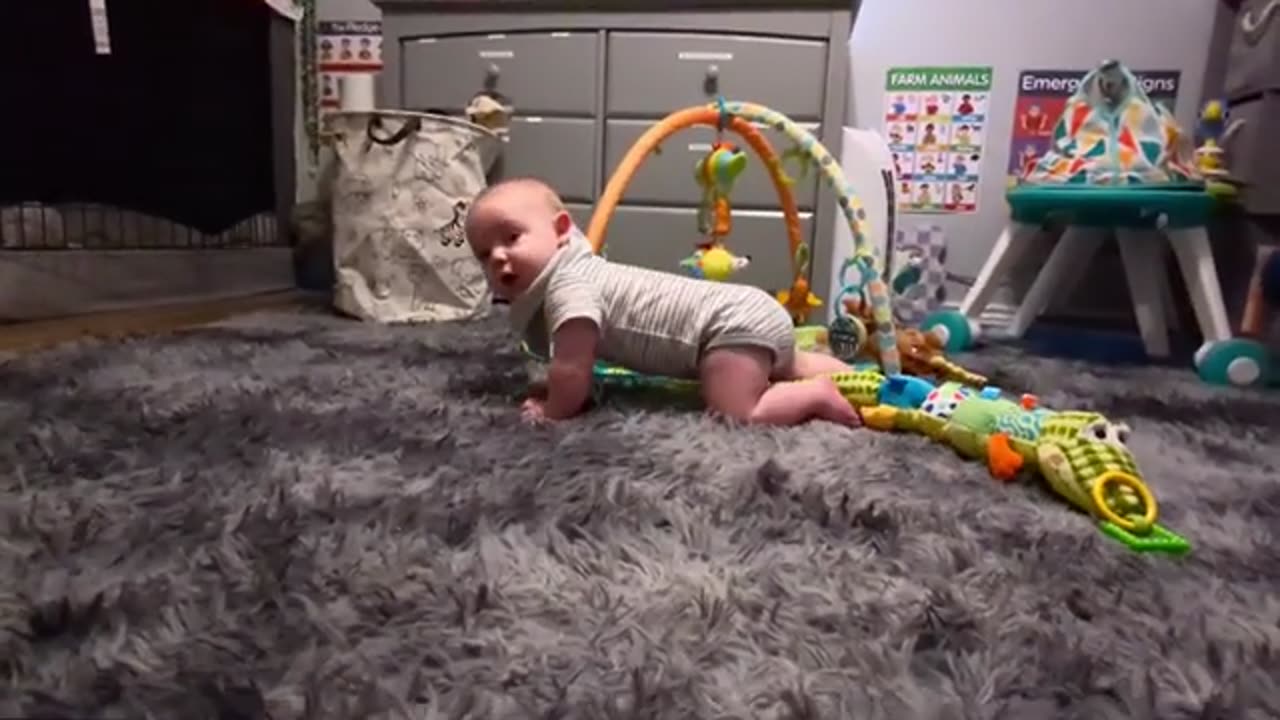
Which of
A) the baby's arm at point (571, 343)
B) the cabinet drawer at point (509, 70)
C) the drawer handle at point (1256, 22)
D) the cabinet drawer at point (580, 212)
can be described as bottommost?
the baby's arm at point (571, 343)

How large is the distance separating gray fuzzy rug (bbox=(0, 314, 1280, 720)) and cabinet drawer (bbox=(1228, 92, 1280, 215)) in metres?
0.69

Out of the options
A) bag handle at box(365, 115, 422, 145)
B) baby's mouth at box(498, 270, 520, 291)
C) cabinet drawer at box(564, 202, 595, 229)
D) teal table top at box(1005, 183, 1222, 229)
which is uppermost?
bag handle at box(365, 115, 422, 145)

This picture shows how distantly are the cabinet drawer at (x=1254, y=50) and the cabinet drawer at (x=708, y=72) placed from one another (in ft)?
2.50

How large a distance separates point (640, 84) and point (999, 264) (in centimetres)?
84

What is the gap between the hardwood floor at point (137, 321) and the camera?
150cm

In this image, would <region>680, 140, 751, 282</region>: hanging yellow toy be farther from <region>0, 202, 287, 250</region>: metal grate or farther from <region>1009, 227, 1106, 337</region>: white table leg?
<region>0, 202, 287, 250</region>: metal grate

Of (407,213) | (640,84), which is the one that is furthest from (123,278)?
(640,84)

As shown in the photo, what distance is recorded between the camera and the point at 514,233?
42.9 inches

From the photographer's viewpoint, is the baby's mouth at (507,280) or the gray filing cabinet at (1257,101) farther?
the gray filing cabinet at (1257,101)

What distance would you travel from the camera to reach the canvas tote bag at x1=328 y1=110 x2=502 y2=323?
1.93 metres

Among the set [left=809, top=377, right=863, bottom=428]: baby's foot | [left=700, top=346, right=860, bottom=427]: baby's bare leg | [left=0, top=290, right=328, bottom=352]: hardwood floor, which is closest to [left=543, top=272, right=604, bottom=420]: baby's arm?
[left=700, top=346, right=860, bottom=427]: baby's bare leg

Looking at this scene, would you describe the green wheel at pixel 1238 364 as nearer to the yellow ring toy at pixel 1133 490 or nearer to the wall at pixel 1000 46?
the wall at pixel 1000 46

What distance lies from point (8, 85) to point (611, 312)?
1.23 m

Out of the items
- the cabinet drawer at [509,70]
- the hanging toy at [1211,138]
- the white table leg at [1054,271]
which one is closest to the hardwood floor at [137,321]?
the cabinet drawer at [509,70]
